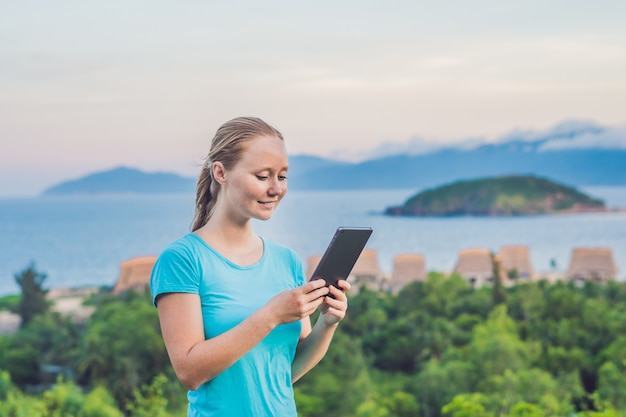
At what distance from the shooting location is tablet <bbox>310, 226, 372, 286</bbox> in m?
1.37

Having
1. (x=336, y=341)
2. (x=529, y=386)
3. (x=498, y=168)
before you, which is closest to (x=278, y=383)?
(x=529, y=386)

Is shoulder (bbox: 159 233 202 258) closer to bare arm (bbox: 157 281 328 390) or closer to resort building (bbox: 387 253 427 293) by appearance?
bare arm (bbox: 157 281 328 390)

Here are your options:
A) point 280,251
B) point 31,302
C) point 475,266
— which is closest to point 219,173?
point 280,251

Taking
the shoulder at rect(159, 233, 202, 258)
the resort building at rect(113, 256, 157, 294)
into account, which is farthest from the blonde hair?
the resort building at rect(113, 256, 157, 294)

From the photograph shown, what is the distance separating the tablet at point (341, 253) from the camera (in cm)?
137

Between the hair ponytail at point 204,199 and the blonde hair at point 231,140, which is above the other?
the blonde hair at point 231,140

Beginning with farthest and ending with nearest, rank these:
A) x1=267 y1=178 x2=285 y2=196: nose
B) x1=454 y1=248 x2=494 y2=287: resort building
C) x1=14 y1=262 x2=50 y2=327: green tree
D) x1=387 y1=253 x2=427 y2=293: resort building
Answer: x1=454 y1=248 x2=494 y2=287: resort building, x1=387 y1=253 x2=427 y2=293: resort building, x1=14 y1=262 x2=50 y2=327: green tree, x1=267 y1=178 x2=285 y2=196: nose

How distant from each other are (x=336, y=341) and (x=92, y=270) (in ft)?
130

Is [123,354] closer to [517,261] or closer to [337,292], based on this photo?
[337,292]

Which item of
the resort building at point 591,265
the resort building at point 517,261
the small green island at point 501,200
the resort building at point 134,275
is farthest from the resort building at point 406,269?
the small green island at point 501,200

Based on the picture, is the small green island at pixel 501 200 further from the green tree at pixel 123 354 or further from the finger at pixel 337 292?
the finger at pixel 337 292

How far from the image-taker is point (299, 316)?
53.3 inches

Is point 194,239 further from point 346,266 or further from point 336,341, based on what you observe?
point 336,341

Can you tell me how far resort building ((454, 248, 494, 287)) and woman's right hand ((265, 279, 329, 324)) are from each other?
102 ft
